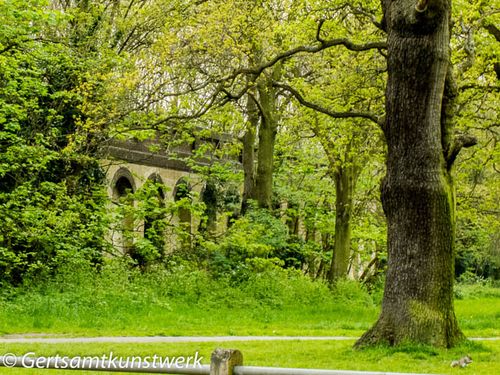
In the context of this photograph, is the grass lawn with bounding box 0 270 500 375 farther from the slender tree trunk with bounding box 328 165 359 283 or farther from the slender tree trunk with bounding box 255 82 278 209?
the slender tree trunk with bounding box 255 82 278 209

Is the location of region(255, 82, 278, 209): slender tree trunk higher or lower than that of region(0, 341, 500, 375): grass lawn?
higher

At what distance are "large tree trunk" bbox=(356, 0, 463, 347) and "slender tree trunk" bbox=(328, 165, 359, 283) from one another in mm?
14649

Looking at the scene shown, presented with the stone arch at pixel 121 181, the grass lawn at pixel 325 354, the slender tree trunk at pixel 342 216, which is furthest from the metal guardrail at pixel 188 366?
the stone arch at pixel 121 181

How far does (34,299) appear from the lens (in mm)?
18016

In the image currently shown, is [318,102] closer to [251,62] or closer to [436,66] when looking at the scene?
[251,62]

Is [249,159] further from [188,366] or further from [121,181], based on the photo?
[188,366]

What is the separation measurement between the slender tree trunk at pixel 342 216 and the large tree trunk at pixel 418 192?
1465 cm

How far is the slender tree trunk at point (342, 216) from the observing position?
2698 centimetres

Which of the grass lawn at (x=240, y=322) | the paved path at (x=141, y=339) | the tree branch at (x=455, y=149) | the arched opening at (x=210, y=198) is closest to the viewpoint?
the grass lawn at (x=240, y=322)

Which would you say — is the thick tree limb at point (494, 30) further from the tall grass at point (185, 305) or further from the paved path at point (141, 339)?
the paved path at point (141, 339)

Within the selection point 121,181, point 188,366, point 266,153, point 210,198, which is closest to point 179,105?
point 266,153

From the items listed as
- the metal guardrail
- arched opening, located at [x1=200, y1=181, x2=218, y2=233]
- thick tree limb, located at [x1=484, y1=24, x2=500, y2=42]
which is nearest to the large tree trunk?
the metal guardrail

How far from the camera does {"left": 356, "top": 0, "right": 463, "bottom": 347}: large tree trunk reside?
464 inches

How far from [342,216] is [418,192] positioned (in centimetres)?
1536
